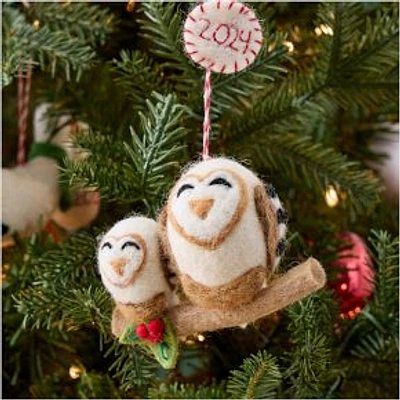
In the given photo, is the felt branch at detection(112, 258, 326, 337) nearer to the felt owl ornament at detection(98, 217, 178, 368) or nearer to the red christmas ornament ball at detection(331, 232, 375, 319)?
the felt owl ornament at detection(98, 217, 178, 368)

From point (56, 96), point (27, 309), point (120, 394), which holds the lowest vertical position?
point (120, 394)

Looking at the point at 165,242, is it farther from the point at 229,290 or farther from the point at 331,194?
the point at 331,194

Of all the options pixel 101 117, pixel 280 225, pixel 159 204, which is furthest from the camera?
pixel 101 117

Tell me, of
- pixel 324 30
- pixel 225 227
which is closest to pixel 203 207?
pixel 225 227

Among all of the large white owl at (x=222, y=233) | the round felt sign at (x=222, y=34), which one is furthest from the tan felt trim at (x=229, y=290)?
the round felt sign at (x=222, y=34)

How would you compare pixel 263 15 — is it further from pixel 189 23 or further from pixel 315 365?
pixel 315 365

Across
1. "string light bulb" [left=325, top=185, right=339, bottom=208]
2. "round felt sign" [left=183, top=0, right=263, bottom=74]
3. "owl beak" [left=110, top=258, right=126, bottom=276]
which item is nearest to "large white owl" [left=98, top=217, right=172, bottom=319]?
"owl beak" [left=110, top=258, right=126, bottom=276]

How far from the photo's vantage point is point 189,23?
0.41 m

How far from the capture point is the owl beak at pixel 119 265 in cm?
42

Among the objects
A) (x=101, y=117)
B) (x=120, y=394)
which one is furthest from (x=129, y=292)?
(x=101, y=117)

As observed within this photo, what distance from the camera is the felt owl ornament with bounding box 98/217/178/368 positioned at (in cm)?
42

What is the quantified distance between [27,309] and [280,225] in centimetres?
22

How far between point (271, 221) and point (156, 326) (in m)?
0.10

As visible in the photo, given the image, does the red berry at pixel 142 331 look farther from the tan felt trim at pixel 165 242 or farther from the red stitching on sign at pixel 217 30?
the red stitching on sign at pixel 217 30
